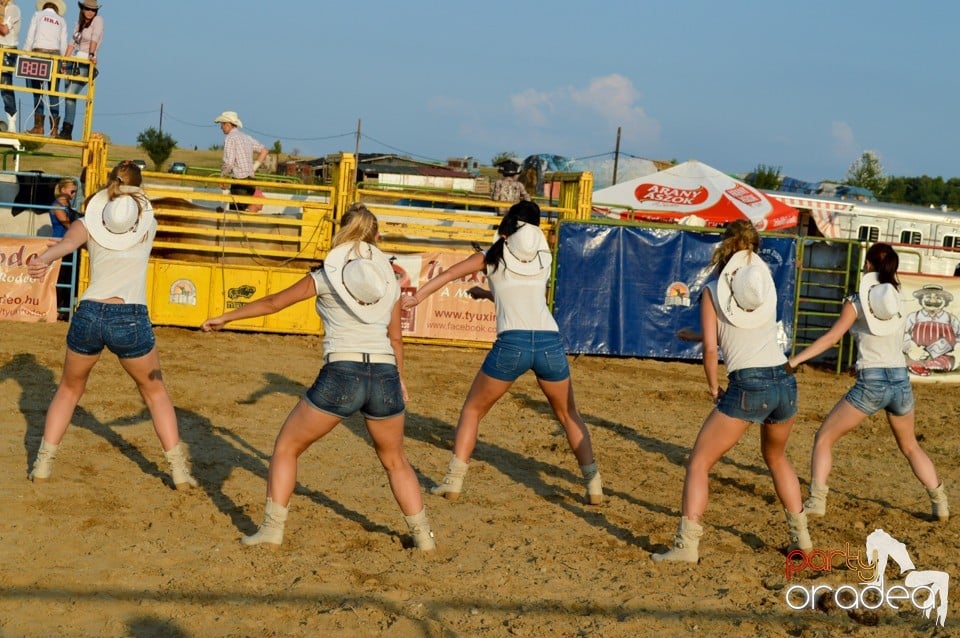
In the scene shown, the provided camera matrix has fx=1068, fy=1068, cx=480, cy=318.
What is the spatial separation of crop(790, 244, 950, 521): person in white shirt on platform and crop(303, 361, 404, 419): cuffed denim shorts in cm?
304

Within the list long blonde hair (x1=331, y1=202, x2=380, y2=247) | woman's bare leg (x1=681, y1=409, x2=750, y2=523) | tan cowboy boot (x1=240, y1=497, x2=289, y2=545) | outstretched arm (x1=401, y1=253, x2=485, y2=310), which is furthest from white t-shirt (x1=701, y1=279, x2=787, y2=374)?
tan cowboy boot (x1=240, y1=497, x2=289, y2=545)

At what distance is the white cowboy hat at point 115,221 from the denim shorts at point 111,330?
38 cm

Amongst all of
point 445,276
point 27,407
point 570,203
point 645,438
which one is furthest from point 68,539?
point 570,203

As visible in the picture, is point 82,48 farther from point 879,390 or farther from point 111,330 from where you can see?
point 879,390

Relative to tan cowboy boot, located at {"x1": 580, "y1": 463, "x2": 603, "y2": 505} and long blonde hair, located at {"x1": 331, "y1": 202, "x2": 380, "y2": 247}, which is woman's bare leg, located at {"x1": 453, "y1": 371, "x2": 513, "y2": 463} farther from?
long blonde hair, located at {"x1": 331, "y1": 202, "x2": 380, "y2": 247}

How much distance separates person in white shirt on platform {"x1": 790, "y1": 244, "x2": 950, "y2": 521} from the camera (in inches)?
274

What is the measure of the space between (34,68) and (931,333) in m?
12.9

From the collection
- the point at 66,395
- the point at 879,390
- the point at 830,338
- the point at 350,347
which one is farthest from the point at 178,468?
the point at 879,390

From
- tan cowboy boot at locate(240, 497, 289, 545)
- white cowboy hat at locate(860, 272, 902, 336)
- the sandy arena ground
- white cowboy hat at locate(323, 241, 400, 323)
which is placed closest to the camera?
the sandy arena ground

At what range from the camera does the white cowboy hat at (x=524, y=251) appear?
6805 millimetres

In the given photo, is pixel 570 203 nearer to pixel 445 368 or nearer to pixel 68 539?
pixel 445 368

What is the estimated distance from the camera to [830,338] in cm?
663

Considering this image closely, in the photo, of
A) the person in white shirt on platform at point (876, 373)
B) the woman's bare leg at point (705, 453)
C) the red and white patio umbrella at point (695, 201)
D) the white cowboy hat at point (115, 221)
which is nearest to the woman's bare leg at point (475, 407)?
the woman's bare leg at point (705, 453)

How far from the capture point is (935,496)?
7.38m
